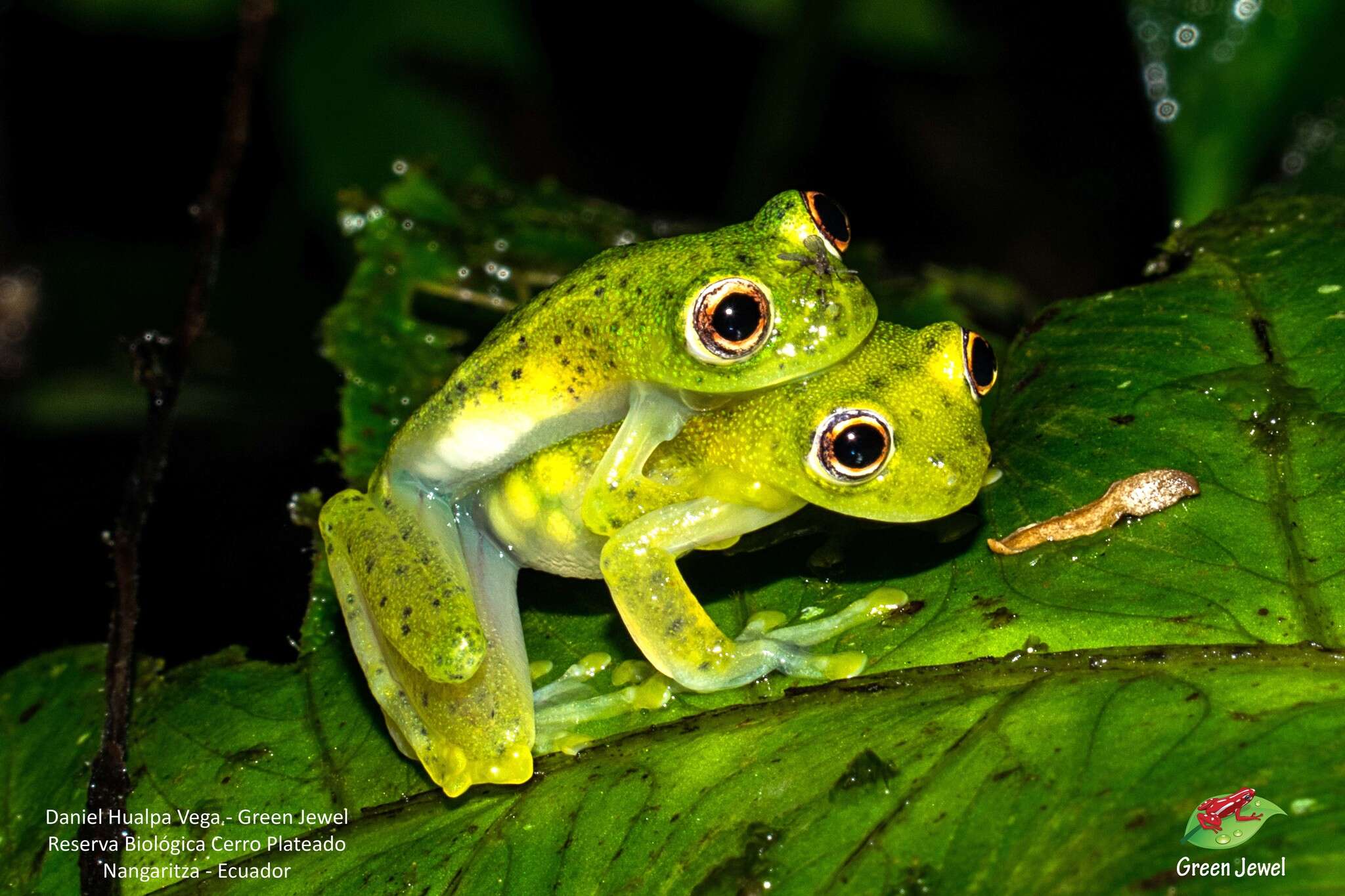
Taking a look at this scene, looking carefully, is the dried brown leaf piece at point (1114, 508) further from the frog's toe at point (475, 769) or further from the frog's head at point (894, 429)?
the frog's toe at point (475, 769)

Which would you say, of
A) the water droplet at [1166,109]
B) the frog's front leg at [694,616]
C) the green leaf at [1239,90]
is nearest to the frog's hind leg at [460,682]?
the frog's front leg at [694,616]

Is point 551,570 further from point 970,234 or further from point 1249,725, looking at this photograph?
point 970,234

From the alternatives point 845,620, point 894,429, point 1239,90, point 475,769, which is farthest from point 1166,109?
point 475,769

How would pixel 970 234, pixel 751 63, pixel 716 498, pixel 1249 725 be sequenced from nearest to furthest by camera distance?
pixel 1249 725 → pixel 716 498 → pixel 970 234 → pixel 751 63

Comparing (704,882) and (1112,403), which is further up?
(1112,403)

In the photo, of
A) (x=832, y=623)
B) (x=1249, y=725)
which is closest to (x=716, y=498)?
(x=832, y=623)

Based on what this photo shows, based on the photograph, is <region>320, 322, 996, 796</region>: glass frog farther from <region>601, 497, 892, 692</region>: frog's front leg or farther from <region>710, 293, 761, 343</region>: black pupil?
<region>710, 293, 761, 343</region>: black pupil

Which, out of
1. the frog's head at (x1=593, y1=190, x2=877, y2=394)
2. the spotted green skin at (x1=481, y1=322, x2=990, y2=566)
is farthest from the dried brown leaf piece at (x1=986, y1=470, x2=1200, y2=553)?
the frog's head at (x1=593, y1=190, x2=877, y2=394)
